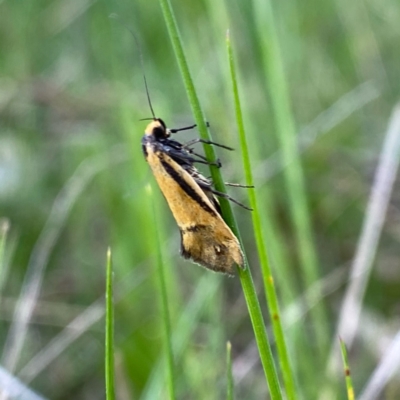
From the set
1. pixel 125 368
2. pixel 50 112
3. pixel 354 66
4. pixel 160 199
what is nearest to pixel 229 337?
pixel 125 368

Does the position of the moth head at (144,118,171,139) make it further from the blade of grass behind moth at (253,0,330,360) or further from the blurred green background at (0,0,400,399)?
the blade of grass behind moth at (253,0,330,360)

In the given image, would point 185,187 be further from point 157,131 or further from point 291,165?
point 291,165

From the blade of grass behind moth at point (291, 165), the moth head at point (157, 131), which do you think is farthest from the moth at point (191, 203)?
the blade of grass behind moth at point (291, 165)

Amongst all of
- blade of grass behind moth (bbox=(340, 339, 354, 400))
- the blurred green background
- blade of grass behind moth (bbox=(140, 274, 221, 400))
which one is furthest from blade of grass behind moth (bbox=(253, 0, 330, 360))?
blade of grass behind moth (bbox=(340, 339, 354, 400))

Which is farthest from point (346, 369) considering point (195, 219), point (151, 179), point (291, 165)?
point (151, 179)

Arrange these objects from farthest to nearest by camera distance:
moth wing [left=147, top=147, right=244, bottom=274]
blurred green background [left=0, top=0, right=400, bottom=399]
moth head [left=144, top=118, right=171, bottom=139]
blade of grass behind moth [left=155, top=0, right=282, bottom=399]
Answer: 1. blurred green background [left=0, top=0, right=400, bottom=399]
2. moth head [left=144, top=118, right=171, bottom=139]
3. moth wing [left=147, top=147, right=244, bottom=274]
4. blade of grass behind moth [left=155, top=0, right=282, bottom=399]

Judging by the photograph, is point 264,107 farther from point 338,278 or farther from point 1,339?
point 1,339
